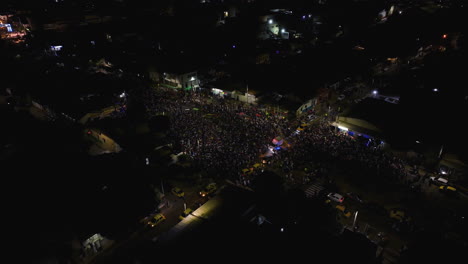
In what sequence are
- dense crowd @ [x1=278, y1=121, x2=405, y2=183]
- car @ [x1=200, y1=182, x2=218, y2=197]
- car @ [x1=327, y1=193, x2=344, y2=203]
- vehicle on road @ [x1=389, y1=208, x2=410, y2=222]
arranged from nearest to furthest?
vehicle on road @ [x1=389, y1=208, x2=410, y2=222], car @ [x1=327, y1=193, x2=344, y2=203], car @ [x1=200, y1=182, x2=218, y2=197], dense crowd @ [x1=278, y1=121, x2=405, y2=183]

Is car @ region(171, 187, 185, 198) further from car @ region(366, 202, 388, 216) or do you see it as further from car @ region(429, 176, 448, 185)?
car @ region(429, 176, 448, 185)

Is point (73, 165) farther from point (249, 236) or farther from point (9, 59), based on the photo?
point (9, 59)

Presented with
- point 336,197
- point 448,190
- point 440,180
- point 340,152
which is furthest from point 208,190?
point 440,180

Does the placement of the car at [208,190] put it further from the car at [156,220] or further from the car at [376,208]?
the car at [376,208]

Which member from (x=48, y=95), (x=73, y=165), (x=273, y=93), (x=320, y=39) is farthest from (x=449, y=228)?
(x=320, y=39)

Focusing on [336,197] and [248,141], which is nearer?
[336,197]

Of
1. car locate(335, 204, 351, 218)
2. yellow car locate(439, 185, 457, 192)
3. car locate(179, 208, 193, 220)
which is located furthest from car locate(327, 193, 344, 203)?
car locate(179, 208, 193, 220)

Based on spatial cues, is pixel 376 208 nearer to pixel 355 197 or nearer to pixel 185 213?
pixel 355 197
